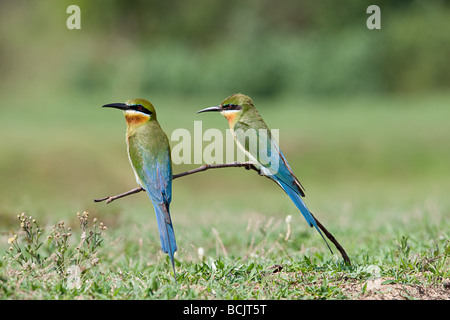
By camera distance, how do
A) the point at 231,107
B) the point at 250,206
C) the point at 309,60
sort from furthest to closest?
1. the point at 309,60
2. the point at 250,206
3. the point at 231,107

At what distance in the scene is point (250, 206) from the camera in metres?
7.93

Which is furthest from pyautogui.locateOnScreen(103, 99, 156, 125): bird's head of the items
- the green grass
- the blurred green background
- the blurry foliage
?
Result: the blurry foliage

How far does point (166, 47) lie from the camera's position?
21359mm

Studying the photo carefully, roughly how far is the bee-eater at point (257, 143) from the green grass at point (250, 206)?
1.56ft

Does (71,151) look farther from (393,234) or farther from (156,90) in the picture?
(156,90)

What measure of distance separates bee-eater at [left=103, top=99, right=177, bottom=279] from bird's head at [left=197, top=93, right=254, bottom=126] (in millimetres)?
385

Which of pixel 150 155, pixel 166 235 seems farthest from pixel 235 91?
pixel 166 235

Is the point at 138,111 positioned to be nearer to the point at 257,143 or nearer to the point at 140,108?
the point at 140,108

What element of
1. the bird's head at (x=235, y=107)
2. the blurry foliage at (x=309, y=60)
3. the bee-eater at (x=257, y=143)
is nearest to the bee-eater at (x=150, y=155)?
the bee-eater at (x=257, y=143)

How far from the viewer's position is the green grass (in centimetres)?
294

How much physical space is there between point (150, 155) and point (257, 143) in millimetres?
571

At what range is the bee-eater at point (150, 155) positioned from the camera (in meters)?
2.90

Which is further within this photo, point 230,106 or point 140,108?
point 230,106

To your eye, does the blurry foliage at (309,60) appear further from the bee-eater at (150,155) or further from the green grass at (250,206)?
the bee-eater at (150,155)
